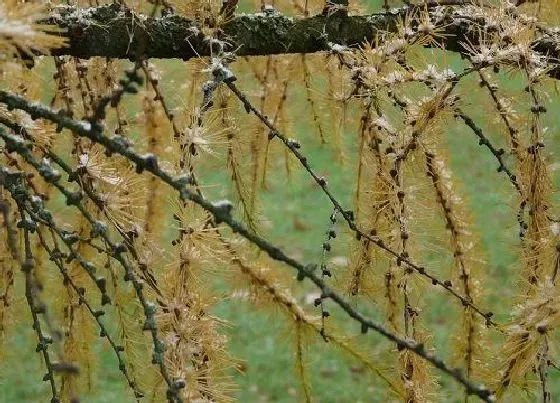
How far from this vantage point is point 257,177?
1.56 m

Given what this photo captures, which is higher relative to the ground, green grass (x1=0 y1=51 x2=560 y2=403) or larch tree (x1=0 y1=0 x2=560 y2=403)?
larch tree (x1=0 y1=0 x2=560 y2=403)

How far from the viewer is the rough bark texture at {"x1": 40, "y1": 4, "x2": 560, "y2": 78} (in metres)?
1.06

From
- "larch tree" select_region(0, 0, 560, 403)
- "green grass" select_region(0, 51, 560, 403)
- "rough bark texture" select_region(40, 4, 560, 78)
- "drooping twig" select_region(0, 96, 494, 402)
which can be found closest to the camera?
"drooping twig" select_region(0, 96, 494, 402)

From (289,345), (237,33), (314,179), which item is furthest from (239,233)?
(289,345)

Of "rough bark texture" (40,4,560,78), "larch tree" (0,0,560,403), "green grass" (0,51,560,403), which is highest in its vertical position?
"rough bark texture" (40,4,560,78)

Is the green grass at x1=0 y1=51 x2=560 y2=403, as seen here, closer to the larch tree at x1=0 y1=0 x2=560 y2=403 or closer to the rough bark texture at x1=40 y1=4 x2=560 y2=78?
the larch tree at x1=0 y1=0 x2=560 y2=403

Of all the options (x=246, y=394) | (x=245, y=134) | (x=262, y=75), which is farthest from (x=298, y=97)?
(x=246, y=394)

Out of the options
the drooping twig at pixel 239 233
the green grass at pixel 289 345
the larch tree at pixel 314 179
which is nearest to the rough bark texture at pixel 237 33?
the larch tree at pixel 314 179

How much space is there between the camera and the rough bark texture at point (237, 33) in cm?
106

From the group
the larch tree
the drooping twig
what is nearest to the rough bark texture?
the larch tree

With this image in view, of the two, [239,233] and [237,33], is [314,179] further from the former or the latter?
[239,233]

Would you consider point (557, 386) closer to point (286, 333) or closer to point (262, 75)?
point (262, 75)

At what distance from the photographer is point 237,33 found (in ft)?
3.83

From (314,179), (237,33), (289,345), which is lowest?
(289,345)
